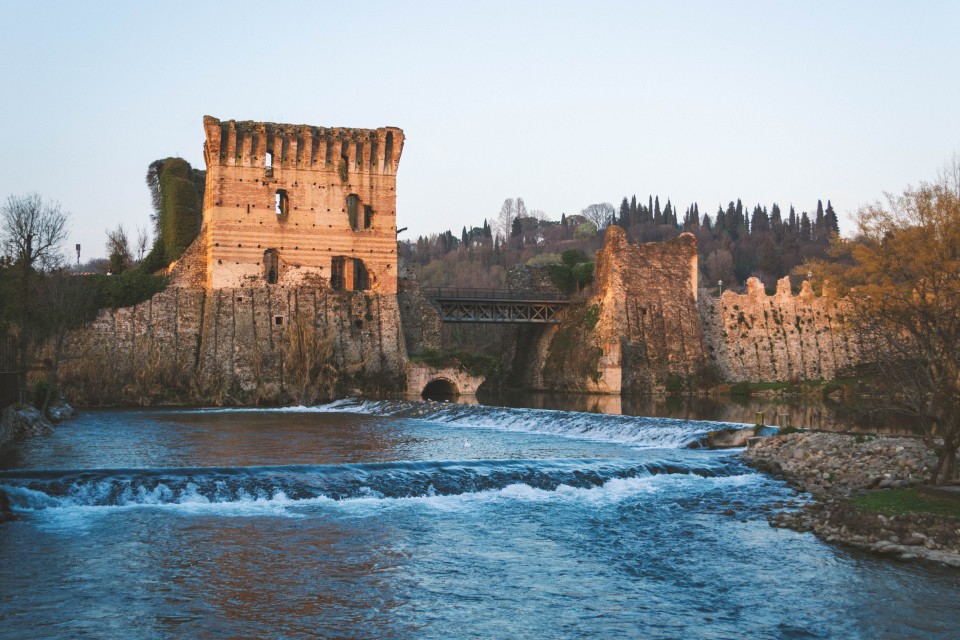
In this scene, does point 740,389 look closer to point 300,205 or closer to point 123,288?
point 300,205

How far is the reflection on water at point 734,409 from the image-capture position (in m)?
22.3

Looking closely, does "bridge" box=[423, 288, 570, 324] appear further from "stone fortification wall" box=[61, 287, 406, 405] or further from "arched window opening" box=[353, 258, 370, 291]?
"stone fortification wall" box=[61, 287, 406, 405]

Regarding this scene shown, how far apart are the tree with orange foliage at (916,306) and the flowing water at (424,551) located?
234 centimetres

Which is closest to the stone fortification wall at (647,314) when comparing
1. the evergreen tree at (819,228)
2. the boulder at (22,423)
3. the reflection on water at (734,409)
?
the reflection on water at (734,409)

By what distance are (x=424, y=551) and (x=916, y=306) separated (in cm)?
900

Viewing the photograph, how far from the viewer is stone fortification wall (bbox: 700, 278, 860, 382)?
4288 centimetres

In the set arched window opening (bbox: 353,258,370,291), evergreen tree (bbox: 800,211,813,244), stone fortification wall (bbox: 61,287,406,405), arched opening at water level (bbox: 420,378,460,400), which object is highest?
evergreen tree (bbox: 800,211,813,244)

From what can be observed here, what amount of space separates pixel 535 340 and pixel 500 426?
22.7 meters

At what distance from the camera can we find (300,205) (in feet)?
123

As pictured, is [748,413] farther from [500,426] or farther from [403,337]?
[403,337]

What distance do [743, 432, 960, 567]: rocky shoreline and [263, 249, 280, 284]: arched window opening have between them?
23.7 m

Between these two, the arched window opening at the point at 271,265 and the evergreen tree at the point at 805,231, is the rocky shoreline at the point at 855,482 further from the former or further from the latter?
the evergreen tree at the point at 805,231

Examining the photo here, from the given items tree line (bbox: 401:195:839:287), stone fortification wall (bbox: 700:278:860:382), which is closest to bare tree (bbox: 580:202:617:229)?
tree line (bbox: 401:195:839:287)

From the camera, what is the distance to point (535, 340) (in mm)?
46625
